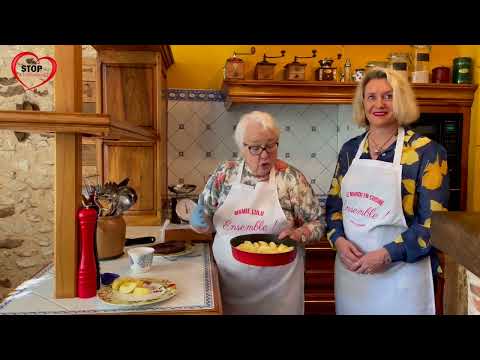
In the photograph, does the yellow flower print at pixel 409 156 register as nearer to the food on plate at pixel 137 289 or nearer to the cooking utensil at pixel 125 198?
the food on plate at pixel 137 289

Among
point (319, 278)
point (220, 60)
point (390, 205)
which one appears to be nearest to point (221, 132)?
point (220, 60)

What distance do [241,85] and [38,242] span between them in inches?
72.7

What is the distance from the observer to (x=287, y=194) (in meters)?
1.78

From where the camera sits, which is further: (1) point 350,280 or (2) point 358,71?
(2) point 358,71

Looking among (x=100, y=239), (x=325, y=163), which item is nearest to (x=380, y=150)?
(x=100, y=239)

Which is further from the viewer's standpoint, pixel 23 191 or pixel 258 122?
pixel 23 191

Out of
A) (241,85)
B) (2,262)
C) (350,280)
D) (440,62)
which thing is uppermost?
(440,62)

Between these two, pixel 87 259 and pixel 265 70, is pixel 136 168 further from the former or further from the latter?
pixel 87 259

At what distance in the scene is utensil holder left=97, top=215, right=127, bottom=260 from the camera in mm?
1652

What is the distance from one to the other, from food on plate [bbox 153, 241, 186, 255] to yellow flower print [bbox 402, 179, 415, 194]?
952 mm

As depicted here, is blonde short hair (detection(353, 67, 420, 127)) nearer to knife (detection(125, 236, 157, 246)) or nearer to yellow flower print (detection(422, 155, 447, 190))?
yellow flower print (detection(422, 155, 447, 190))

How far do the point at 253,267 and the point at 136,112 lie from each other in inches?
52.5
